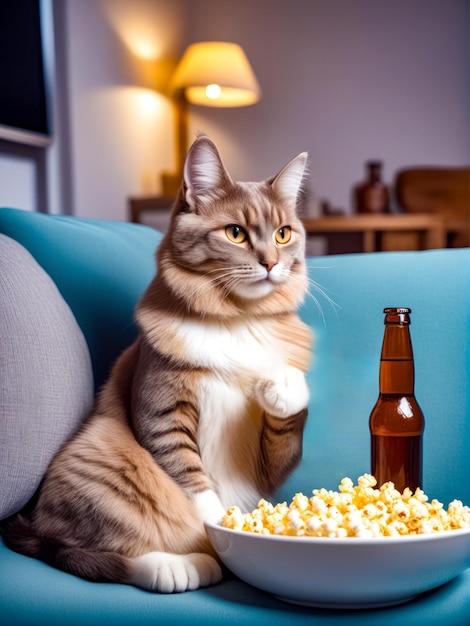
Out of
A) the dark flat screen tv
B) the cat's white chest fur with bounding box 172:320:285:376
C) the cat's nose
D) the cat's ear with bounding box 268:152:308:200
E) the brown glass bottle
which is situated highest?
the dark flat screen tv

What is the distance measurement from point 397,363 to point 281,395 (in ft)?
0.51

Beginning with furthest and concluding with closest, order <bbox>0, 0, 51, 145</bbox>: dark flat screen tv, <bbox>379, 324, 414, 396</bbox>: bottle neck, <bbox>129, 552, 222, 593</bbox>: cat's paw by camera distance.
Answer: <bbox>0, 0, 51, 145</bbox>: dark flat screen tv
<bbox>379, 324, 414, 396</bbox>: bottle neck
<bbox>129, 552, 222, 593</bbox>: cat's paw

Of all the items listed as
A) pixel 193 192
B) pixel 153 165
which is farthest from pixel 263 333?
Answer: pixel 153 165

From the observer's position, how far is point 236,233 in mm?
1046

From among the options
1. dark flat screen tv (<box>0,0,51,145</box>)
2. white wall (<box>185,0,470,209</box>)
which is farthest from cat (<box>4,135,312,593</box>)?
white wall (<box>185,0,470,209</box>)

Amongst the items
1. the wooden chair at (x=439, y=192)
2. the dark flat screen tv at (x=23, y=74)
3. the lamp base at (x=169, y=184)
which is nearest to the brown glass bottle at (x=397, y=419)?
the dark flat screen tv at (x=23, y=74)

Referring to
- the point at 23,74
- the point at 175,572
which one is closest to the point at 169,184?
the point at 23,74

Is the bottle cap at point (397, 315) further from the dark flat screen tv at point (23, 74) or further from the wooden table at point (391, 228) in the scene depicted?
the wooden table at point (391, 228)

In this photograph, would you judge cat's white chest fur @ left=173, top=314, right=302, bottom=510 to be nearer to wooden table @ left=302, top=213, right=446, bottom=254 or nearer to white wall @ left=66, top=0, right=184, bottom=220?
white wall @ left=66, top=0, right=184, bottom=220

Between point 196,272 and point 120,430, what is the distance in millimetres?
251

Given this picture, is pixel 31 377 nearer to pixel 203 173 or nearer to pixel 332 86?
pixel 203 173

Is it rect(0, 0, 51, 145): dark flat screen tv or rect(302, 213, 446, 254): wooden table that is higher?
rect(0, 0, 51, 145): dark flat screen tv

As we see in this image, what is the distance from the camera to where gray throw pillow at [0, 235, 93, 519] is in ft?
3.16

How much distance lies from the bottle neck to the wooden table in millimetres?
2929
